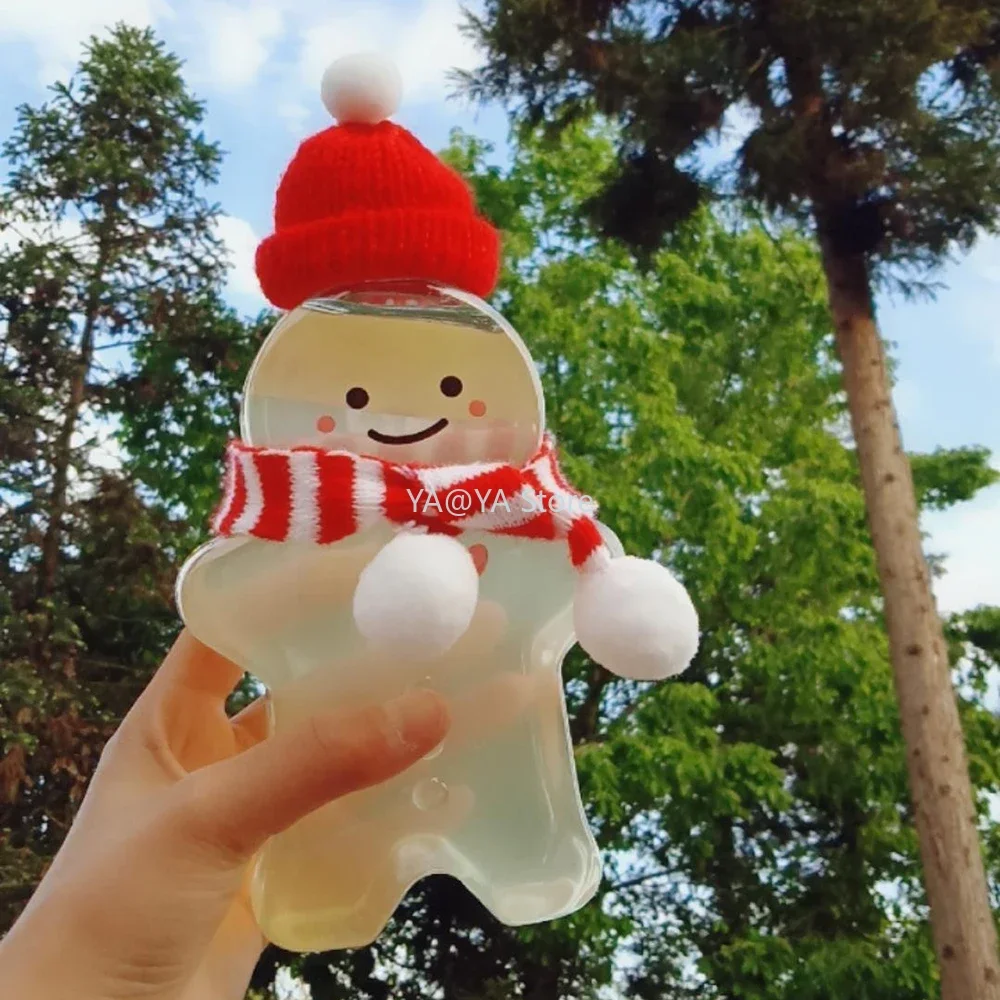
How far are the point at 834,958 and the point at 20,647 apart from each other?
4.76 meters

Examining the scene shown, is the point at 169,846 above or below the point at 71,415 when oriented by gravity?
below

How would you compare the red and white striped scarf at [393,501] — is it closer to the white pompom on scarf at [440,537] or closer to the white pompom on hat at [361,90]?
the white pompom on scarf at [440,537]

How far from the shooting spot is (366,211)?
1.39 meters

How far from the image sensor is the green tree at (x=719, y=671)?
21.4 ft

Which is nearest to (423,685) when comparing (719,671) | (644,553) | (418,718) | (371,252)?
(418,718)

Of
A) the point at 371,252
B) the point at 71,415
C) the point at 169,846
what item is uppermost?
the point at 71,415

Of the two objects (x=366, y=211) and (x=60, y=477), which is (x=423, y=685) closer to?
(x=366, y=211)

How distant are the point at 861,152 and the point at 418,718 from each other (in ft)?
13.9

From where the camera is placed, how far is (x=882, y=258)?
16.1ft

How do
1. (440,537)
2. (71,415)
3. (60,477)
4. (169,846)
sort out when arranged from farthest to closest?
(71,415) < (60,477) < (169,846) < (440,537)

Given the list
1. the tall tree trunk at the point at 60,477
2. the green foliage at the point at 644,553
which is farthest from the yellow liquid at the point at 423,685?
the tall tree trunk at the point at 60,477

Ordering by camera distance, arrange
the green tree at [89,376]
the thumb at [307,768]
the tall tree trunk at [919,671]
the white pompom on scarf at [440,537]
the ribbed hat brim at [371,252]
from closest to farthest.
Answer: the white pompom on scarf at [440,537] → the thumb at [307,768] → the ribbed hat brim at [371,252] → the tall tree trunk at [919,671] → the green tree at [89,376]

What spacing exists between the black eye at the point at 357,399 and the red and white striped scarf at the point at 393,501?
12 centimetres

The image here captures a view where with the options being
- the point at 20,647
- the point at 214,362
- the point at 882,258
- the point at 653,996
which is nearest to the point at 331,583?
the point at 882,258
